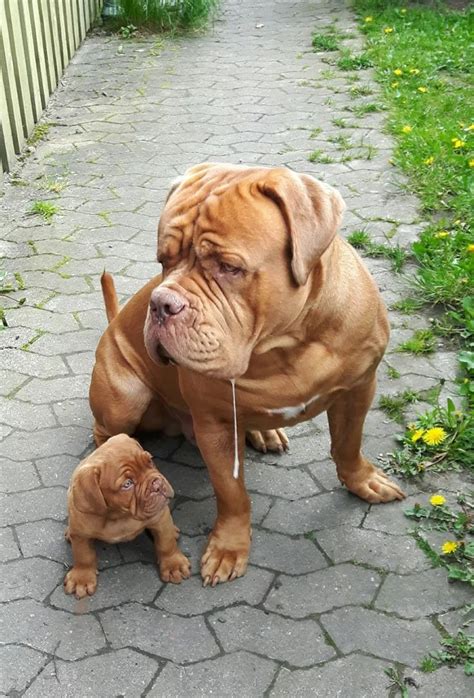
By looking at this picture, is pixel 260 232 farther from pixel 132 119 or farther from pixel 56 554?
pixel 132 119

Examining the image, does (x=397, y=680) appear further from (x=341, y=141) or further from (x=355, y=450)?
(x=341, y=141)

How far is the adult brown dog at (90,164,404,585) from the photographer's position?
8.55 feet

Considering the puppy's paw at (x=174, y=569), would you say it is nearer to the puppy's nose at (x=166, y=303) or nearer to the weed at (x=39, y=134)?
the puppy's nose at (x=166, y=303)

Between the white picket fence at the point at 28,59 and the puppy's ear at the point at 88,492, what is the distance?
4.65 m

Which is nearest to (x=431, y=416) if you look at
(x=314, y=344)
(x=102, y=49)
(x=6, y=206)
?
(x=314, y=344)

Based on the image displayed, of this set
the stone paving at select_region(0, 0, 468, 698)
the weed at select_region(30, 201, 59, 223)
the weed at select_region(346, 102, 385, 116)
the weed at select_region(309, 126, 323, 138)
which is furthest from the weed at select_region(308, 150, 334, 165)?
the weed at select_region(30, 201, 59, 223)

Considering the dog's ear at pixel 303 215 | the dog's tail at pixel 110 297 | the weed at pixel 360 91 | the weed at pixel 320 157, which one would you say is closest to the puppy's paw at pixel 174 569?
the dog's tail at pixel 110 297

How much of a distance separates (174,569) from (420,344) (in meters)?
2.01

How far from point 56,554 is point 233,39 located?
29.4 ft

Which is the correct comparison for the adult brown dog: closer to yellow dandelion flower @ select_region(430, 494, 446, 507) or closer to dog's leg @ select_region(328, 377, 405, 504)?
dog's leg @ select_region(328, 377, 405, 504)

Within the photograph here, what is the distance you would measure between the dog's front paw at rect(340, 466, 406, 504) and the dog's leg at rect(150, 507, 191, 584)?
0.79 metres

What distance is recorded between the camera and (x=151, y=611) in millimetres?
3215

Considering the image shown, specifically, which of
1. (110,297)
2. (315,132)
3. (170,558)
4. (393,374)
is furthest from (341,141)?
(170,558)

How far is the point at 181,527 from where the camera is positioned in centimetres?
363
